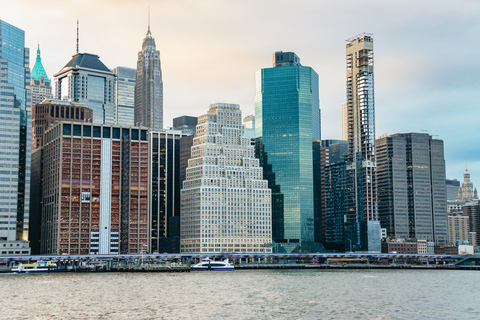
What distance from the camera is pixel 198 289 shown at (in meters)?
178

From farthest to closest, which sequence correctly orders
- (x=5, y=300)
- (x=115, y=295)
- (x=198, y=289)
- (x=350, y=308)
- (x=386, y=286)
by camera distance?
(x=386, y=286), (x=198, y=289), (x=115, y=295), (x=5, y=300), (x=350, y=308)

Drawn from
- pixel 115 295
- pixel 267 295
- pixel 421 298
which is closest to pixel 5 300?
pixel 115 295

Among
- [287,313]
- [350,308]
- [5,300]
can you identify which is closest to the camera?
[287,313]

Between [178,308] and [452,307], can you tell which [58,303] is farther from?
[452,307]

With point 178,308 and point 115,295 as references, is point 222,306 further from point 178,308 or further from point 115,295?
point 115,295

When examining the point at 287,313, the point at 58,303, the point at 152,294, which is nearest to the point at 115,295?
the point at 152,294

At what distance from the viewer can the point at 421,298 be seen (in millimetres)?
155375

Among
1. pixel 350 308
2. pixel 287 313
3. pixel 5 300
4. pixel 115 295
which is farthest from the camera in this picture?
pixel 115 295

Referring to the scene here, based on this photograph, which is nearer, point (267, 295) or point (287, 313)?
point (287, 313)

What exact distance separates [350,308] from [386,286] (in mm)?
66024

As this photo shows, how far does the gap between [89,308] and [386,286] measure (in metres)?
94.8

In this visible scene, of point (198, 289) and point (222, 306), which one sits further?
point (198, 289)

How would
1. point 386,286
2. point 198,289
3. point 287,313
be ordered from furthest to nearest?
point 386,286 < point 198,289 < point 287,313

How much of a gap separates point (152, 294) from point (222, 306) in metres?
31.5
